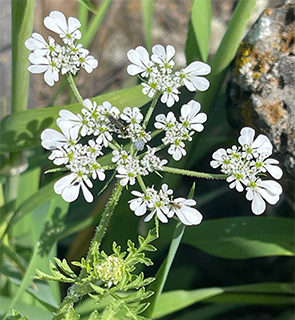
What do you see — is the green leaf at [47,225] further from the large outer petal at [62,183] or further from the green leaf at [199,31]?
the green leaf at [199,31]

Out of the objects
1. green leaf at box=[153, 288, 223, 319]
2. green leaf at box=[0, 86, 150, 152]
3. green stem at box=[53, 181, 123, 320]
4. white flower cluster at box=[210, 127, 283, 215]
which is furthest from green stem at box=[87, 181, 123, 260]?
green leaf at box=[153, 288, 223, 319]

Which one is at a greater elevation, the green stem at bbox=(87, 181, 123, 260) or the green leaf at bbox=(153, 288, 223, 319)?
the green stem at bbox=(87, 181, 123, 260)

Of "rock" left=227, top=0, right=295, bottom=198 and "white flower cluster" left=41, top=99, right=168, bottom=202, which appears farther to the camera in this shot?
"rock" left=227, top=0, right=295, bottom=198

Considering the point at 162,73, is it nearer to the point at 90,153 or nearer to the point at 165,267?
the point at 90,153

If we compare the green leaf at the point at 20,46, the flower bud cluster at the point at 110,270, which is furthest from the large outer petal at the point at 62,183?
the green leaf at the point at 20,46

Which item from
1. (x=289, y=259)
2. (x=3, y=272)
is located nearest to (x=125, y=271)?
(x=3, y=272)

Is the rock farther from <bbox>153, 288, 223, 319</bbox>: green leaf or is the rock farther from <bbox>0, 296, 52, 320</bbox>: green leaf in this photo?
<bbox>0, 296, 52, 320</bbox>: green leaf

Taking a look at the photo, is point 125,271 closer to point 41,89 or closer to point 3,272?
point 3,272

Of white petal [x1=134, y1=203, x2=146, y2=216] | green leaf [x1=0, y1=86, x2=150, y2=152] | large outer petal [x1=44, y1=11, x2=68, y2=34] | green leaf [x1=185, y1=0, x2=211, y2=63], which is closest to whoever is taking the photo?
white petal [x1=134, y1=203, x2=146, y2=216]
